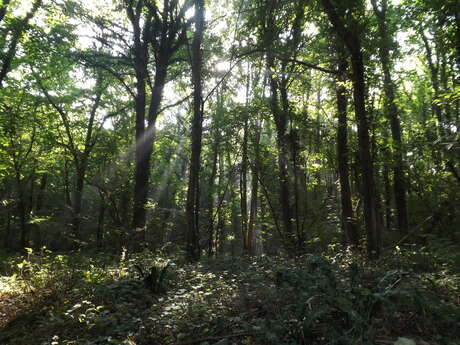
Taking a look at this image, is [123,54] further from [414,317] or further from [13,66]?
[414,317]

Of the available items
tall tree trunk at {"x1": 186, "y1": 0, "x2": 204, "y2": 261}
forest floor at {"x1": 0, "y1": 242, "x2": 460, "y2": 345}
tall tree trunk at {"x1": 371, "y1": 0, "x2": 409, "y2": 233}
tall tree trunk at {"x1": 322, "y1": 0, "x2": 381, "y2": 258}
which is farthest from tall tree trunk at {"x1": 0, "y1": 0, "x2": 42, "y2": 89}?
tall tree trunk at {"x1": 371, "y1": 0, "x2": 409, "y2": 233}

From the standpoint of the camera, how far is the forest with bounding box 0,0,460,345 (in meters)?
3.53

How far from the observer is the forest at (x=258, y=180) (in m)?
3.53

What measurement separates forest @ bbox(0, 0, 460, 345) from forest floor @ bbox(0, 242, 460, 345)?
29 mm

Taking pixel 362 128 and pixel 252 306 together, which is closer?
pixel 252 306

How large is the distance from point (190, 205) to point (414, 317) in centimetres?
625

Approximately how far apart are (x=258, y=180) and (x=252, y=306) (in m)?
7.64

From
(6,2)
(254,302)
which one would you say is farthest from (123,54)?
(254,302)

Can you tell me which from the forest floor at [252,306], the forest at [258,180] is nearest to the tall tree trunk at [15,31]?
the forest at [258,180]

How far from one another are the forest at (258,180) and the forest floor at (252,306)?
29 mm

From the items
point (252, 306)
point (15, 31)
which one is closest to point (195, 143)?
point (252, 306)

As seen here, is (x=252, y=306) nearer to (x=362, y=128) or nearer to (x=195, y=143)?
(x=362, y=128)

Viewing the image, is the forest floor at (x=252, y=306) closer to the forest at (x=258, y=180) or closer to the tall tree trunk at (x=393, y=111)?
the forest at (x=258, y=180)

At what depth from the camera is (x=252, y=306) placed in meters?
4.16
